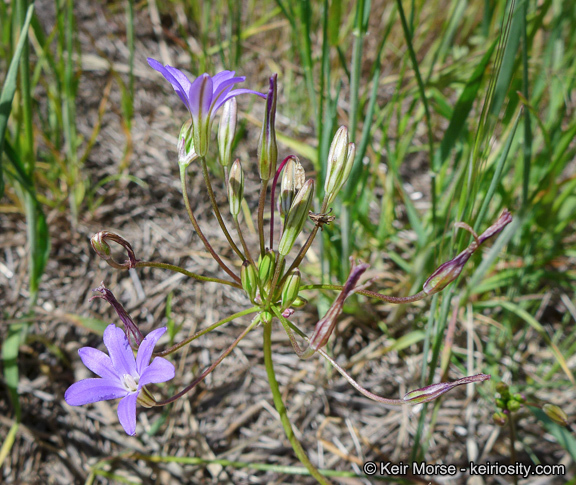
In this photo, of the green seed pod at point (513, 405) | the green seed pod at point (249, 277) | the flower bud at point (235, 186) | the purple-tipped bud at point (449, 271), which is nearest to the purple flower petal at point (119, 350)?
the green seed pod at point (249, 277)

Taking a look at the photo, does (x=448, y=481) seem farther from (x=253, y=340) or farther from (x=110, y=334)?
(x=110, y=334)

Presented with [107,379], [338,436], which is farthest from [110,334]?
[338,436]

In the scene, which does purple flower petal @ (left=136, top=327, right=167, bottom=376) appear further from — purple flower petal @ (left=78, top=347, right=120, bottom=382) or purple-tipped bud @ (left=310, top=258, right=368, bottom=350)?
purple-tipped bud @ (left=310, top=258, right=368, bottom=350)

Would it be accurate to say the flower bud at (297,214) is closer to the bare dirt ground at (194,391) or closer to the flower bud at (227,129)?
the flower bud at (227,129)

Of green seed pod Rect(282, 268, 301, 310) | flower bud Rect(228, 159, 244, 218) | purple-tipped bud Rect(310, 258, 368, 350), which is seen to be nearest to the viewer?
purple-tipped bud Rect(310, 258, 368, 350)

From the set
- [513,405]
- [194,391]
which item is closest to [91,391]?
[194,391]

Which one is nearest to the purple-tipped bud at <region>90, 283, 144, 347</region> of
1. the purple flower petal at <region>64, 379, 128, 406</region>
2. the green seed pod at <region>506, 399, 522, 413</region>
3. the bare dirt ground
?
the purple flower petal at <region>64, 379, 128, 406</region>
